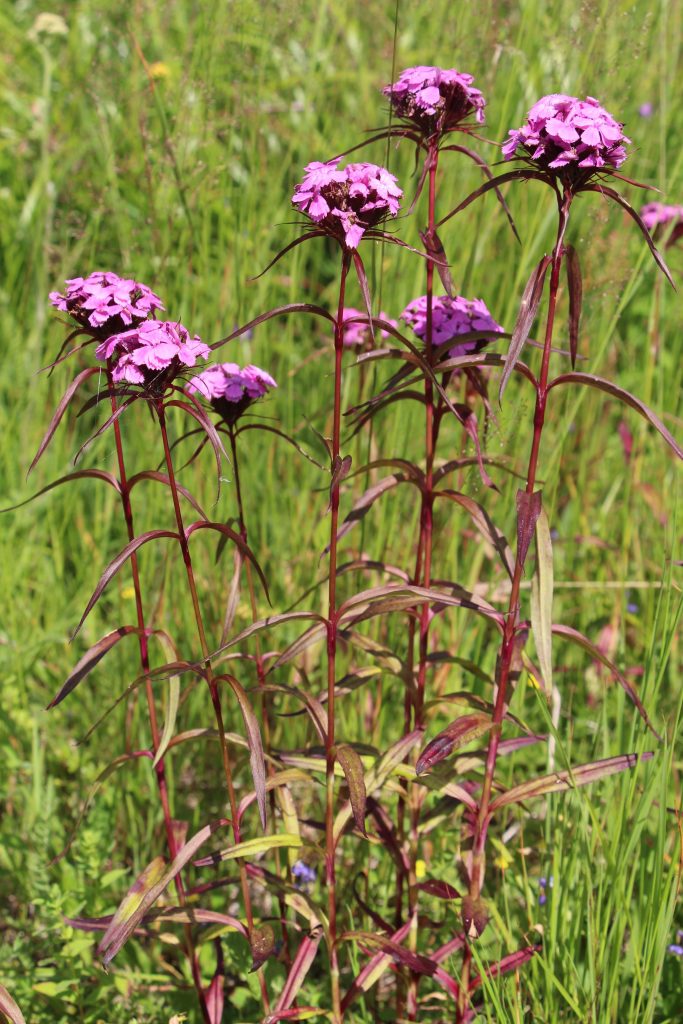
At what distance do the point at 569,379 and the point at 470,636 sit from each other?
901mm

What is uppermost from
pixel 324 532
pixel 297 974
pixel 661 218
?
pixel 661 218

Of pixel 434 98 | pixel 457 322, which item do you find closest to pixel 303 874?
pixel 457 322

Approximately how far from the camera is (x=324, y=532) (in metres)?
2.46

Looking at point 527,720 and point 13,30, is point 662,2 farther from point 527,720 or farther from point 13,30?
point 13,30

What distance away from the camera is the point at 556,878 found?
5.53 ft

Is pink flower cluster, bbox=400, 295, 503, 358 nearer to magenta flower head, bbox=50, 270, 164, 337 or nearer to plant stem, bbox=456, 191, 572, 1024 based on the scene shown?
plant stem, bbox=456, 191, 572, 1024

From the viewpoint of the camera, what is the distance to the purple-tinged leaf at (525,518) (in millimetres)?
1353

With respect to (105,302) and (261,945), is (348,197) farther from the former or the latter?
(261,945)

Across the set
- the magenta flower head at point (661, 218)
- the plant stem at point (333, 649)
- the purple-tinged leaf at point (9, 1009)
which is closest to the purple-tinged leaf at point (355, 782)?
the plant stem at point (333, 649)

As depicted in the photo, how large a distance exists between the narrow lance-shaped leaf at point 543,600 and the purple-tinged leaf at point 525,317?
0.79ft

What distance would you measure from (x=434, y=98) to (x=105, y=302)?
0.51 metres

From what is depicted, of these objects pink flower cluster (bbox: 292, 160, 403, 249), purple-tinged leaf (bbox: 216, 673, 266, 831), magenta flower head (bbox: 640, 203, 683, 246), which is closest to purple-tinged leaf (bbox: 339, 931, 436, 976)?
purple-tinged leaf (bbox: 216, 673, 266, 831)

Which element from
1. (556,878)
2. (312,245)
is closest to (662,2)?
(312,245)

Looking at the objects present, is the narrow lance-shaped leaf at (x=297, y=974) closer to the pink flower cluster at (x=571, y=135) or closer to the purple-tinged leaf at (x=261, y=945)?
the purple-tinged leaf at (x=261, y=945)
